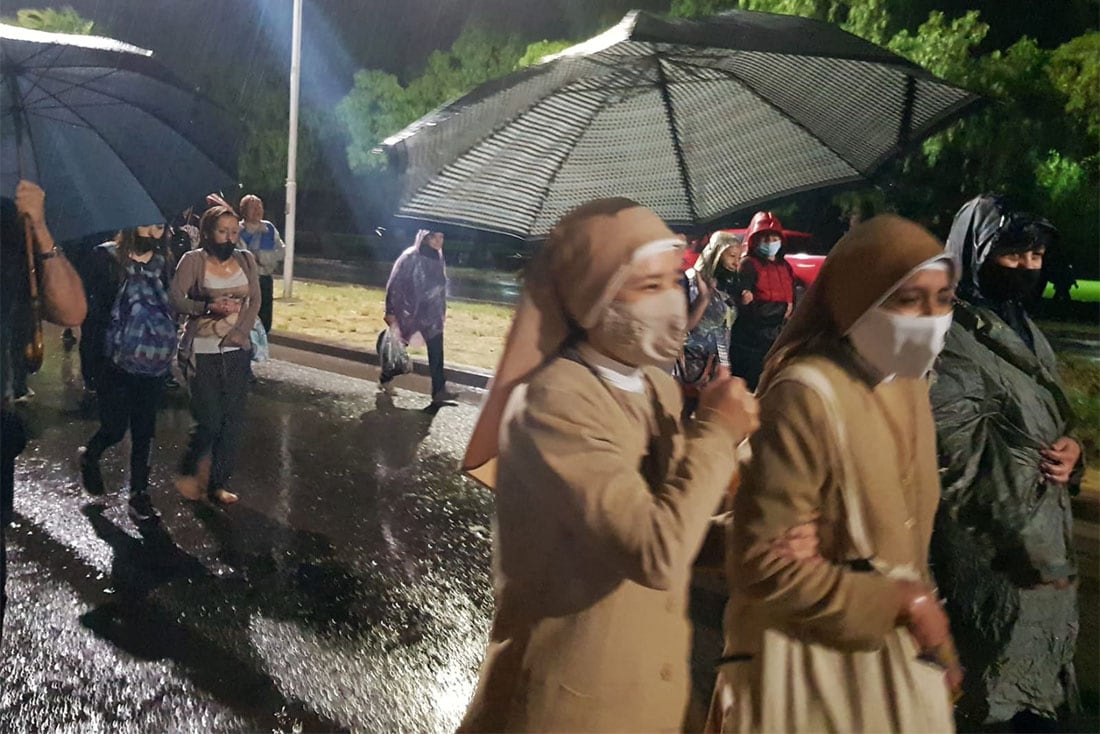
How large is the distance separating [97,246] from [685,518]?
1960mm

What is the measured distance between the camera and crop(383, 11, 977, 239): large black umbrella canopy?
5.99ft

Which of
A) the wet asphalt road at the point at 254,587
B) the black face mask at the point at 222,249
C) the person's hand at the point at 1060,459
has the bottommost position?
the wet asphalt road at the point at 254,587

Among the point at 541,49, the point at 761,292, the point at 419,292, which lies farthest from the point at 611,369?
the point at 541,49

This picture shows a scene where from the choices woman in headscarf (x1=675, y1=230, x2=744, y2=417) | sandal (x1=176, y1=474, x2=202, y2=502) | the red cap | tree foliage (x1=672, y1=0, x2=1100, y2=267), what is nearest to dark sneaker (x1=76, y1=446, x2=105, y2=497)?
sandal (x1=176, y1=474, x2=202, y2=502)

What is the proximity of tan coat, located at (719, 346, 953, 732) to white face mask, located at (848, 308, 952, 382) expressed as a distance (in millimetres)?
38

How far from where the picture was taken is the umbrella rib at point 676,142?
1.91 meters

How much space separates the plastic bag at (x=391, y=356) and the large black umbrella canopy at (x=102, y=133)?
2.38 ft

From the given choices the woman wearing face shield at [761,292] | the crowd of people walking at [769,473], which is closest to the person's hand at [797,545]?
the crowd of people walking at [769,473]

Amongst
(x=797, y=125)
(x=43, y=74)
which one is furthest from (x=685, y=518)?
(x=43, y=74)

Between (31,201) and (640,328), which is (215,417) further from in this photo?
(640,328)

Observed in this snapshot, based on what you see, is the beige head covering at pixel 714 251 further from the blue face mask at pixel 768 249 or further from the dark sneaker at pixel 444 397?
the dark sneaker at pixel 444 397

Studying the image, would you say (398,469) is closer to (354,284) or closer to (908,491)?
(354,284)

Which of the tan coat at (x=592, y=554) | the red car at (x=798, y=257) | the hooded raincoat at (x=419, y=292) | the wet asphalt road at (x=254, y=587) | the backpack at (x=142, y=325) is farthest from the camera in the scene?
the wet asphalt road at (x=254, y=587)

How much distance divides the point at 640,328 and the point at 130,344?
179 centimetres
